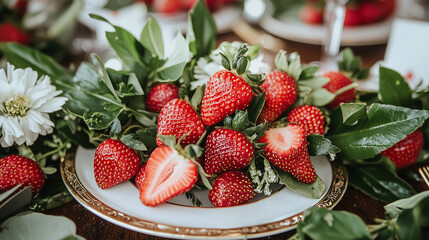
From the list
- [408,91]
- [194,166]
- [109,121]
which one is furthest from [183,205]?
[408,91]

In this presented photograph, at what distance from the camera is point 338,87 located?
2.22ft

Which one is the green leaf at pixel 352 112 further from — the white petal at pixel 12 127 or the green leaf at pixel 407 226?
the white petal at pixel 12 127

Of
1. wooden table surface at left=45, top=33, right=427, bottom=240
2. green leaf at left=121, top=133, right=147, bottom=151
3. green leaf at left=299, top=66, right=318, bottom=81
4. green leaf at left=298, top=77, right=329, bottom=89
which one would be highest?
green leaf at left=299, top=66, right=318, bottom=81

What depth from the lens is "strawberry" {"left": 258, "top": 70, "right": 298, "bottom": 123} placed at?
60 cm

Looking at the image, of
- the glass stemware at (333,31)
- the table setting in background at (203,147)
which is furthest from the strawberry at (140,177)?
the glass stemware at (333,31)

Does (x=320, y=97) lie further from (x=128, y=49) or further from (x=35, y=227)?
(x=35, y=227)

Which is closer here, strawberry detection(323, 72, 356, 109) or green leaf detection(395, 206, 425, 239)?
green leaf detection(395, 206, 425, 239)

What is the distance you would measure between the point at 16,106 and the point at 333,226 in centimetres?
47

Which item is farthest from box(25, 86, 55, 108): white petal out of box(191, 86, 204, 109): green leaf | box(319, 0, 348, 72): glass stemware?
box(319, 0, 348, 72): glass stemware

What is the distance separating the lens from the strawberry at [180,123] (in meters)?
0.54

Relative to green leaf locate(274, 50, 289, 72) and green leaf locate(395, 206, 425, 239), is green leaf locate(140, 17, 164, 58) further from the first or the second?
green leaf locate(395, 206, 425, 239)

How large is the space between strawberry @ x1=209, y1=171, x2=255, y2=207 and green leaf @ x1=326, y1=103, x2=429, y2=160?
0.58 ft

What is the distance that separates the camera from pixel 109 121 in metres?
0.59

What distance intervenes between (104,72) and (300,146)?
0.32 meters
